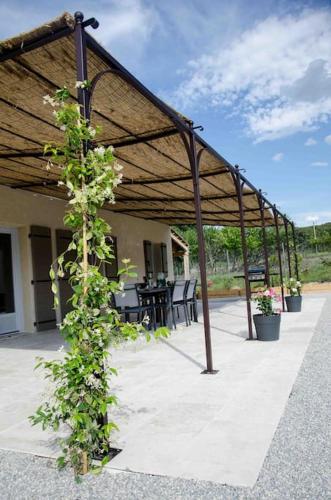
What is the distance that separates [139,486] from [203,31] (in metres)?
5.70

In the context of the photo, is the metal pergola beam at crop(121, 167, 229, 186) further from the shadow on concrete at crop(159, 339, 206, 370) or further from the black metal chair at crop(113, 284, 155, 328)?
the shadow on concrete at crop(159, 339, 206, 370)

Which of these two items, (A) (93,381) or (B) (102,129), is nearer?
(A) (93,381)

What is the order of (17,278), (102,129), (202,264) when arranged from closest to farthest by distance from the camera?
(202,264) → (102,129) → (17,278)

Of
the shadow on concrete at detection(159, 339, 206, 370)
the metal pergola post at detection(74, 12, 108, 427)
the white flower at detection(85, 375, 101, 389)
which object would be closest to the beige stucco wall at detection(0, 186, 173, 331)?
the shadow on concrete at detection(159, 339, 206, 370)

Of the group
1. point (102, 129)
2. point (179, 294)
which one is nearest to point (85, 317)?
point (102, 129)

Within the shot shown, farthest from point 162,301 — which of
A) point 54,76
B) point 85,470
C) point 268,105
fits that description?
point 268,105

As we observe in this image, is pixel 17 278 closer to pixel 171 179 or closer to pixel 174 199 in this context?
pixel 174 199

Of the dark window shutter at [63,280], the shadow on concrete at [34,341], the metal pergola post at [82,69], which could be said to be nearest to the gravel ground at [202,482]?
the metal pergola post at [82,69]

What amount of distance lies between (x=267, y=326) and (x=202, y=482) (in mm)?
3413

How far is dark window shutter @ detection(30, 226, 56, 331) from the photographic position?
7.57m

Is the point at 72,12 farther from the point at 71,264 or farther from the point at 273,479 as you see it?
the point at 273,479

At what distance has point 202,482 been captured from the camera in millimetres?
1855

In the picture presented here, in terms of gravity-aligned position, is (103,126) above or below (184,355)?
above

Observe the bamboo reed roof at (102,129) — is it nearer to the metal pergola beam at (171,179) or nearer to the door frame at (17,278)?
the metal pergola beam at (171,179)
